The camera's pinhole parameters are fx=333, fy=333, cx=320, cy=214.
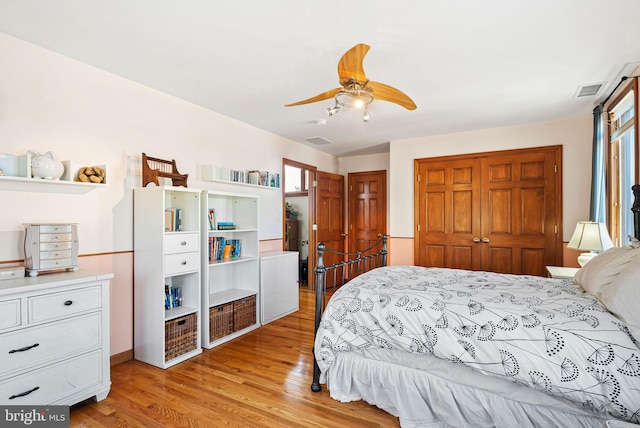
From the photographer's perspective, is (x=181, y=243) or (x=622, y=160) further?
(x=622, y=160)

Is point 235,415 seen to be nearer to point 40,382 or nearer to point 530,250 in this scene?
point 40,382

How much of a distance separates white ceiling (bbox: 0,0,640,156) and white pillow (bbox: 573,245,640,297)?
1463 mm

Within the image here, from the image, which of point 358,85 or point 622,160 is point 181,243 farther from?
point 622,160

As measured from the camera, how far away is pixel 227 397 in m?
2.36

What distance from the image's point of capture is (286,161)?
5.08 metres

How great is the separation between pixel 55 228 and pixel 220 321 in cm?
168

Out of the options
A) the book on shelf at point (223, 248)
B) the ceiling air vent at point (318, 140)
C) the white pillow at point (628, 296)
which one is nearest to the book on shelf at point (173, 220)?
the book on shelf at point (223, 248)

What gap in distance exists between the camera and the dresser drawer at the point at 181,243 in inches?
114

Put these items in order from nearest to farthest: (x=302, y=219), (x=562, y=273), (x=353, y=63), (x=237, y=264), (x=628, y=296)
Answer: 1. (x=628, y=296)
2. (x=353, y=63)
3. (x=562, y=273)
4. (x=237, y=264)
5. (x=302, y=219)

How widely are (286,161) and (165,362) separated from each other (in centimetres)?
316

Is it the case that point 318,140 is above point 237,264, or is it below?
above

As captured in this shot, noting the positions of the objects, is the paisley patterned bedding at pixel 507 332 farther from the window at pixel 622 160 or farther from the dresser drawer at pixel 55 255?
the dresser drawer at pixel 55 255

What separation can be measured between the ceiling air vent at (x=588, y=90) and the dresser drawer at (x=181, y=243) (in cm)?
394

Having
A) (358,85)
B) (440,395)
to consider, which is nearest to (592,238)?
(440,395)
